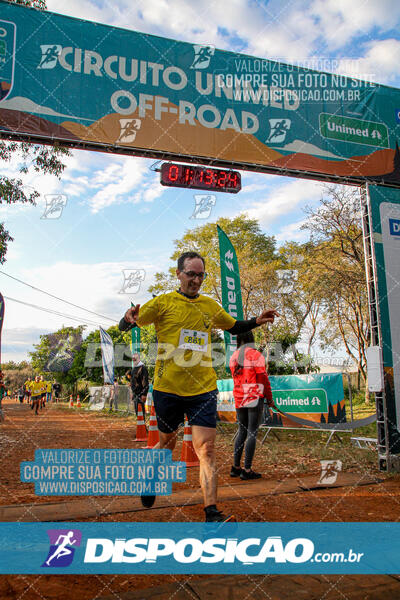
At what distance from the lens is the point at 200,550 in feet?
9.12

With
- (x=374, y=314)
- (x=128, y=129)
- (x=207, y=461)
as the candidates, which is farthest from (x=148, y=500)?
(x=128, y=129)

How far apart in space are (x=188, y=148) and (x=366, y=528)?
16.8 feet

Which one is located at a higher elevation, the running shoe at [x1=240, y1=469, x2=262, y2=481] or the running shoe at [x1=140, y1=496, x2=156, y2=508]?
the running shoe at [x1=140, y1=496, x2=156, y2=508]

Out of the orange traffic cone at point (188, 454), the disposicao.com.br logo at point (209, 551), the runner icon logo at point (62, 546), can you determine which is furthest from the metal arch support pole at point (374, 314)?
the runner icon logo at point (62, 546)

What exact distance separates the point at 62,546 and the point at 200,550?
913 millimetres

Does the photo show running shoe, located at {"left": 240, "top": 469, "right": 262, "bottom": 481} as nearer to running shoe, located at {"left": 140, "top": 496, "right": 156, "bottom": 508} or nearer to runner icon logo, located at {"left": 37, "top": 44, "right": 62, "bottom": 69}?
running shoe, located at {"left": 140, "top": 496, "right": 156, "bottom": 508}

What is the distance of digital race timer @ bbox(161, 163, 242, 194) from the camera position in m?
6.23

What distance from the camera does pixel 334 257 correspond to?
62.7ft

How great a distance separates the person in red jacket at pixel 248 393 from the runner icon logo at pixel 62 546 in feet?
9.02

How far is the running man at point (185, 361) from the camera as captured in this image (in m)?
3.29

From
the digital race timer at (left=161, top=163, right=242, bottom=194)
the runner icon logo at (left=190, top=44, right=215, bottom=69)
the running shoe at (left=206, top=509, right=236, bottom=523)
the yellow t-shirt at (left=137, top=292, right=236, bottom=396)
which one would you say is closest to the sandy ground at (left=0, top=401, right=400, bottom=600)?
the running shoe at (left=206, top=509, right=236, bottom=523)

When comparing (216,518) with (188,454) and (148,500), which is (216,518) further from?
(188,454)

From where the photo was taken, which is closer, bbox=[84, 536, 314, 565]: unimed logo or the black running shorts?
bbox=[84, 536, 314, 565]: unimed logo

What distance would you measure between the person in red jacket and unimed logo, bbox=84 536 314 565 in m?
2.48
